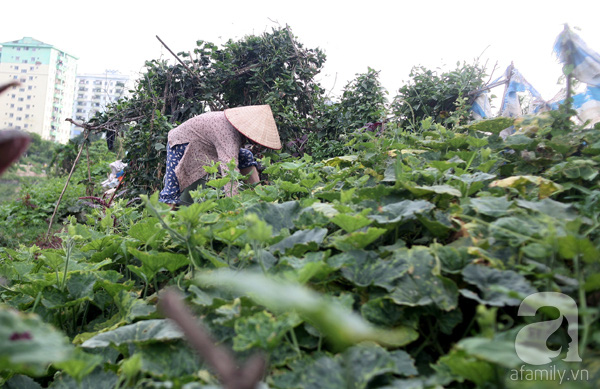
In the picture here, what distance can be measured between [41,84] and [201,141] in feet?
287

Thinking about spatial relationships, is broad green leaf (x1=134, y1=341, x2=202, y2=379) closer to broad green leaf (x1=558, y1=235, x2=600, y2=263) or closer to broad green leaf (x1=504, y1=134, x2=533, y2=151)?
broad green leaf (x1=558, y1=235, x2=600, y2=263)

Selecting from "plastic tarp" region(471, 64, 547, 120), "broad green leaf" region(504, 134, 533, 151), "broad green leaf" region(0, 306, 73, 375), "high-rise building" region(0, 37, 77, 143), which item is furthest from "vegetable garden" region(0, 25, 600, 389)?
"high-rise building" region(0, 37, 77, 143)

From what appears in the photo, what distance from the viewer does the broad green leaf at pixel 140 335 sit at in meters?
0.71

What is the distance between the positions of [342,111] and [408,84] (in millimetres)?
942

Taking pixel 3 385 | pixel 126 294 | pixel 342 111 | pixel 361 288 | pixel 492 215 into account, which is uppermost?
pixel 342 111

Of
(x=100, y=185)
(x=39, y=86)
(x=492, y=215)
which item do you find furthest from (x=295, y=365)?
(x=39, y=86)

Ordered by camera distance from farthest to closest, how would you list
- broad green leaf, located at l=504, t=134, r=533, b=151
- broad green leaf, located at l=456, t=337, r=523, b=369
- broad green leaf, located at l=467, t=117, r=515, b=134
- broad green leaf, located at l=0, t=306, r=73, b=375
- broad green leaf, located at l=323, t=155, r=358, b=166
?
1. broad green leaf, located at l=323, t=155, r=358, b=166
2. broad green leaf, located at l=467, t=117, r=515, b=134
3. broad green leaf, located at l=504, t=134, r=533, b=151
4. broad green leaf, located at l=456, t=337, r=523, b=369
5. broad green leaf, located at l=0, t=306, r=73, b=375

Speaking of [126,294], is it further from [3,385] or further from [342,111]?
[342,111]

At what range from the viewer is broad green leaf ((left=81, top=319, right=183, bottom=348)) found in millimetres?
705

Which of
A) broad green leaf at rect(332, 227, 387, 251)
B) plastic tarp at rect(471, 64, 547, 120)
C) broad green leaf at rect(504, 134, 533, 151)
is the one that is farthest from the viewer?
plastic tarp at rect(471, 64, 547, 120)

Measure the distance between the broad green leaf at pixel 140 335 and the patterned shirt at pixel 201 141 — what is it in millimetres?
2725

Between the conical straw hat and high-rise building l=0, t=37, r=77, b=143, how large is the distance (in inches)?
3056

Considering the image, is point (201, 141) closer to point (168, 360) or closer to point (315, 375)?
point (168, 360)

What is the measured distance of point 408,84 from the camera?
4824 millimetres
